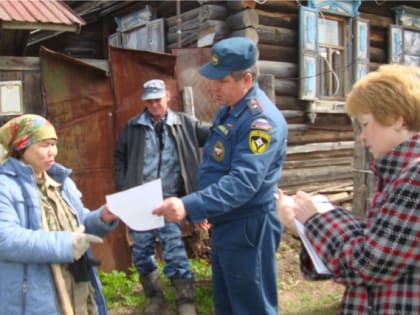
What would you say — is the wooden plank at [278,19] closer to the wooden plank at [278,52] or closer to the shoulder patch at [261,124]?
the wooden plank at [278,52]

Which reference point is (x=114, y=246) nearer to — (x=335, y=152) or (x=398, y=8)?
(x=335, y=152)

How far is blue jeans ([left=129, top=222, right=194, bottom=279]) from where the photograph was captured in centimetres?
414

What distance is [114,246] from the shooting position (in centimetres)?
502

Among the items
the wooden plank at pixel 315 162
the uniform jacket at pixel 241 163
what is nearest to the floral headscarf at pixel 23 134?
the uniform jacket at pixel 241 163

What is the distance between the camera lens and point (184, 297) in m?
4.10

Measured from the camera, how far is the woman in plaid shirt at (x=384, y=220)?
4.85 ft

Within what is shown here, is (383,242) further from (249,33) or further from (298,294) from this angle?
(249,33)

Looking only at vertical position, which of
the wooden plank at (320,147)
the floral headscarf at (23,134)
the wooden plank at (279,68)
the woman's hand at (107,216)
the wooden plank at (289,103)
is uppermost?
the wooden plank at (279,68)

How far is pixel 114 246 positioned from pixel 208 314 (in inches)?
50.2

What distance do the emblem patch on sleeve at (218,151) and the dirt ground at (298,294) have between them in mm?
1923

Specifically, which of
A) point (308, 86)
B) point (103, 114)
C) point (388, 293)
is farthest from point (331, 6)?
point (388, 293)

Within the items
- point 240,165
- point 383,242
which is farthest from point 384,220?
point 240,165

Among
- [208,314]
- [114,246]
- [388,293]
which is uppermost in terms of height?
[388,293]

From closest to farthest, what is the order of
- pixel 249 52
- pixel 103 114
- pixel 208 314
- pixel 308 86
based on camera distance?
1. pixel 249 52
2. pixel 208 314
3. pixel 103 114
4. pixel 308 86
